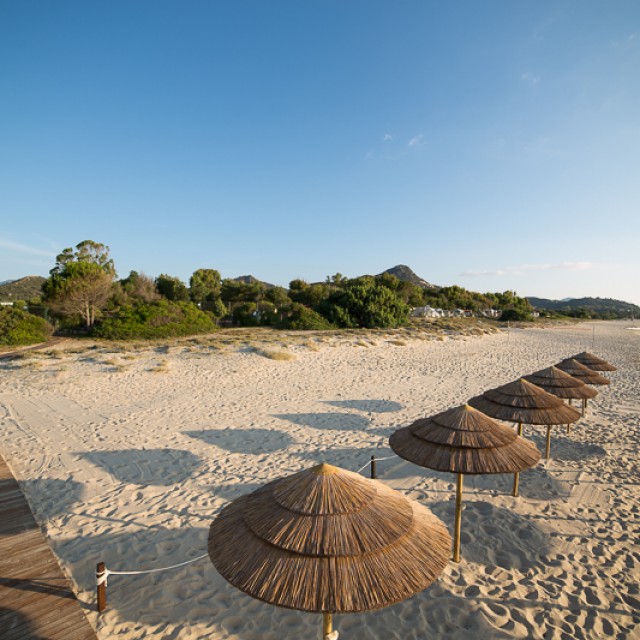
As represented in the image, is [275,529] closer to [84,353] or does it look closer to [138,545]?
[138,545]

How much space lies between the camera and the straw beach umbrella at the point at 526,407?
694cm

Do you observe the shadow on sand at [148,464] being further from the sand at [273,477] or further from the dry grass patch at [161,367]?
the dry grass patch at [161,367]

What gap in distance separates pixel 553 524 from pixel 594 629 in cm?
199

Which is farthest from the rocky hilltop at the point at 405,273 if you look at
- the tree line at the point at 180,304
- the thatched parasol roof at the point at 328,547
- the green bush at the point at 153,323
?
the thatched parasol roof at the point at 328,547

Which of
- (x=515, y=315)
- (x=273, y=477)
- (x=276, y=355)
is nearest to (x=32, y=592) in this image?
(x=273, y=477)

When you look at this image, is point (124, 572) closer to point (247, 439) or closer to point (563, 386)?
point (247, 439)

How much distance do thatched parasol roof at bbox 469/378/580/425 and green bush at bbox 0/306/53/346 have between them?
27671 mm

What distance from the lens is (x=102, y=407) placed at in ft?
40.8

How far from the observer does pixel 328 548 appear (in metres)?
2.68

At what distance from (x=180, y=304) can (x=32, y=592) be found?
27552 mm

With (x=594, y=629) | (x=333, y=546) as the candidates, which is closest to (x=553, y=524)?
(x=594, y=629)

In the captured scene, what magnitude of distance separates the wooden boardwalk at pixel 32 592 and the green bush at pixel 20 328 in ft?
74.8

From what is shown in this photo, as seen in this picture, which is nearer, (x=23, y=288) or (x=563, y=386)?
(x=563, y=386)

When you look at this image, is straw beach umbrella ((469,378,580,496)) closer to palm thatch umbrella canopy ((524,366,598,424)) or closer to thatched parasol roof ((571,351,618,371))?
palm thatch umbrella canopy ((524,366,598,424))
